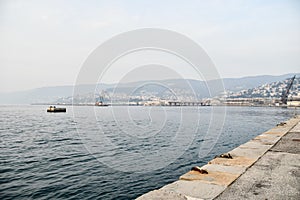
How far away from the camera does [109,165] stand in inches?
519

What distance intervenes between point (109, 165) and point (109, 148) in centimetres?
527

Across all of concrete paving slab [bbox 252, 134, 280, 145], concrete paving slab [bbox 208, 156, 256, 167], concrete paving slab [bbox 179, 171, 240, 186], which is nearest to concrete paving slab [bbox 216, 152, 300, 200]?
concrete paving slab [bbox 179, 171, 240, 186]

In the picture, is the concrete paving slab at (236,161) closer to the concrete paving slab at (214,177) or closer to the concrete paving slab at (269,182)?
the concrete paving slab at (269,182)

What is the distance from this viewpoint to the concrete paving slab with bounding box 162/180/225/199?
4933mm

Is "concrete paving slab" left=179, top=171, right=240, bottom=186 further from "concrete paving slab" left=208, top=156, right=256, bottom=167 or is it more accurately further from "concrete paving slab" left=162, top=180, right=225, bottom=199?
"concrete paving slab" left=208, top=156, right=256, bottom=167

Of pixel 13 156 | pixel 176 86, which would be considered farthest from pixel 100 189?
pixel 176 86

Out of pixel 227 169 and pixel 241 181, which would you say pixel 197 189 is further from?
pixel 227 169

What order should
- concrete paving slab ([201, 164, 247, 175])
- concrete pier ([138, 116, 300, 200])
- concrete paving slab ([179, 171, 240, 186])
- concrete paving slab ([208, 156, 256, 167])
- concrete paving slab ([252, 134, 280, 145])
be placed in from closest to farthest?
concrete pier ([138, 116, 300, 200]) < concrete paving slab ([179, 171, 240, 186]) < concrete paving slab ([201, 164, 247, 175]) < concrete paving slab ([208, 156, 256, 167]) < concrete paving slab ([252, 134, 280, 145])

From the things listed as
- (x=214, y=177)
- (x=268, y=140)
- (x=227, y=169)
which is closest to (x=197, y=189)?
(x=214, y=177)

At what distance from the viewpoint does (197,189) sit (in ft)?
17.4

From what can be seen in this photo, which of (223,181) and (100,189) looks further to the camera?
(100,189)

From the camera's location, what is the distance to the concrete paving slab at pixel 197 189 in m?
4.93

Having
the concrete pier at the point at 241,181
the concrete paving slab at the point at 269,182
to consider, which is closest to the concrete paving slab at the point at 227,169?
the concrete pier at the point at 241,181

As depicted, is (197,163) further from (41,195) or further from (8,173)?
(8,173)
